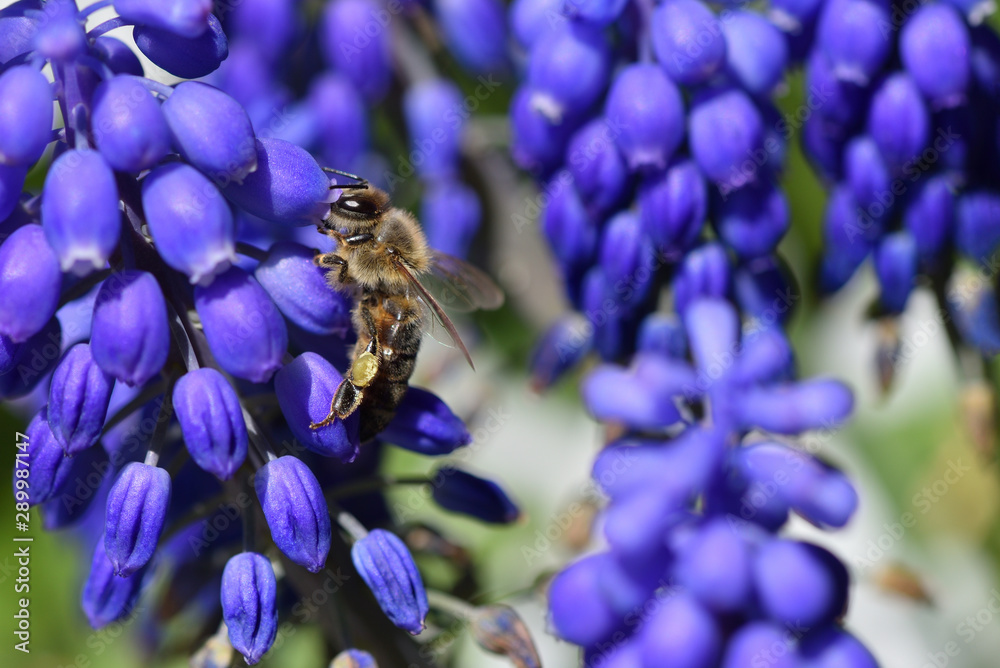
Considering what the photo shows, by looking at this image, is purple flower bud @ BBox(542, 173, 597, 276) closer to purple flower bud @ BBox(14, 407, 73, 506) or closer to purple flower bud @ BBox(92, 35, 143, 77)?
purple flower bud @ BBox(92, 35, 143, 77)

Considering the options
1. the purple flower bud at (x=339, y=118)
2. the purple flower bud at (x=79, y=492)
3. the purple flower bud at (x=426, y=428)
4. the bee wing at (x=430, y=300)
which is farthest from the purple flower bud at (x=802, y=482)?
the purple flower bud at (x=339, y=118)

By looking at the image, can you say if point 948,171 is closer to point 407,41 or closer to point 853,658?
point 853,658

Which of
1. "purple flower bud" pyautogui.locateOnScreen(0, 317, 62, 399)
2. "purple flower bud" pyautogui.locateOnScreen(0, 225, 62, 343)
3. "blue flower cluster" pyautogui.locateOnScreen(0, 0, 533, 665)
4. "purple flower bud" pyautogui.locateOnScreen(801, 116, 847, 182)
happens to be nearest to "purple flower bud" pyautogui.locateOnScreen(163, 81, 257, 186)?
"blue flower cluster" pyautogui.locateOnScreen(0, 0, 533, 665)

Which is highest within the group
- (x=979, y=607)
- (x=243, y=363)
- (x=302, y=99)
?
(x=243, y=363)

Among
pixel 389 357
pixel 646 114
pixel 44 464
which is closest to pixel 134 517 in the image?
pixel 44 464

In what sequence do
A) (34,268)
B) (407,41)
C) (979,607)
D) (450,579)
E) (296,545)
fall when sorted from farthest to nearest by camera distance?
(407,41), (979,607), (450,579), (296,545), (34,268)

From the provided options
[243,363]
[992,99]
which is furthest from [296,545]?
[992,99]

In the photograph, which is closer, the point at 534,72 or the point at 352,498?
the point at 352,498

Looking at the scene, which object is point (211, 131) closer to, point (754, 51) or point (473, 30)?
point (754, 51)
